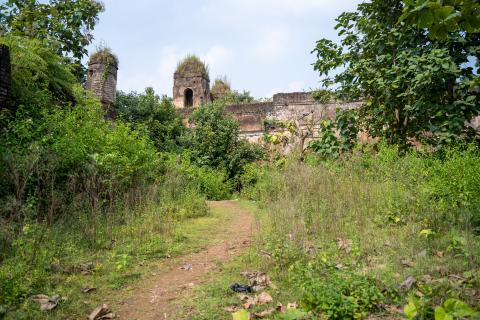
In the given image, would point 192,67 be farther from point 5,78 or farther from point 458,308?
point 458,308

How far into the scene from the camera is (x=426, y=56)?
643 centimetres

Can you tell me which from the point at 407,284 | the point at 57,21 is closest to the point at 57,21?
the point at 57,21

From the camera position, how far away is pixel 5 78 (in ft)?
21.5

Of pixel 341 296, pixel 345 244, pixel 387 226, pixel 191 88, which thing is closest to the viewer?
pixel 341 296

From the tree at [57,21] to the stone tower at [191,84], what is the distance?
509 inches

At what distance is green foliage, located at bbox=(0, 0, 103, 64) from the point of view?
24.1 feet

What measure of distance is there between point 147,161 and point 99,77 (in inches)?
378

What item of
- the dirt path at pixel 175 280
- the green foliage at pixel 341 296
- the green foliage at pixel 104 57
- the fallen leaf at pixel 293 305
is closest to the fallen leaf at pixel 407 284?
the green foliage at pixel 341 296

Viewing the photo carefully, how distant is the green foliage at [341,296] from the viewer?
9.49 ft

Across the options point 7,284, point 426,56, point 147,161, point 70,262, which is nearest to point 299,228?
point 70,262

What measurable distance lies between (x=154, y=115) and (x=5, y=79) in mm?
9797

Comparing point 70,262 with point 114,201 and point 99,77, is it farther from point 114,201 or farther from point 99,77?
point 99,77

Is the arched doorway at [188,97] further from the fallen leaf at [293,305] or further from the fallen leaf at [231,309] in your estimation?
the fallen leaf at [293,305]

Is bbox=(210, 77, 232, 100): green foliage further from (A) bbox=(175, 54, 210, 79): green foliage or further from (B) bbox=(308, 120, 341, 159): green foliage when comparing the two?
(B) bbox=(308, 120, 341, 159): green foliage
